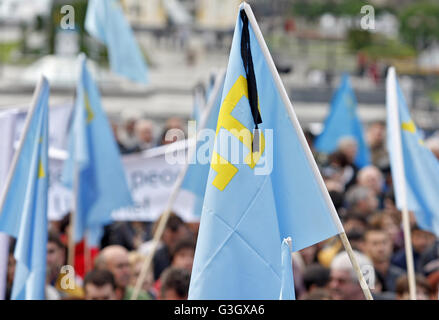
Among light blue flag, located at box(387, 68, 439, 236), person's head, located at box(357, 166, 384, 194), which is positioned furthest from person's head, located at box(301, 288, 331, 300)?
person's head, located at box(357, 166, 384, 194)

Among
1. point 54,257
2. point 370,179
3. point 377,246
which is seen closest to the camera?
point 54,257

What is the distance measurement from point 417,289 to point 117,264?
5.94 feet

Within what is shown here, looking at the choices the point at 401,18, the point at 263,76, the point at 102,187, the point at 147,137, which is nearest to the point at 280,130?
the point at 263,76

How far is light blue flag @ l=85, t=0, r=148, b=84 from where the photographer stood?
8.78 m

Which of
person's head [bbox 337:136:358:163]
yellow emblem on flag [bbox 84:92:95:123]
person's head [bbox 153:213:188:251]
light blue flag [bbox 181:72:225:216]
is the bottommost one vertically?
person's head [bbox 153:213:188:251]

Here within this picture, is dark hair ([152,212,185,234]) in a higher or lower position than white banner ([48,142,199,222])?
lower

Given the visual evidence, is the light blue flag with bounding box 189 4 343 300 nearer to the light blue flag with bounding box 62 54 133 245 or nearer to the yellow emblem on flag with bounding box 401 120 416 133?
the yellow emblem on flag with bounding box 401 120 416 133

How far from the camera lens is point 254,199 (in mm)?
4359

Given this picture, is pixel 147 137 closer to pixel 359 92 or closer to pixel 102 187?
pixel 102 187

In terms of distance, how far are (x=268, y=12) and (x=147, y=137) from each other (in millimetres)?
32374

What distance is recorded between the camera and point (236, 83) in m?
4.47

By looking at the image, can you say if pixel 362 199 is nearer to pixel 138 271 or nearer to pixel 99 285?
pixel 138 271

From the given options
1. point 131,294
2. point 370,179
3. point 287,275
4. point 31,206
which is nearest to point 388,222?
point 370,179

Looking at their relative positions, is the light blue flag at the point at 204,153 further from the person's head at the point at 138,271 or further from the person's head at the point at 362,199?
the person's head at the point at 362,199
